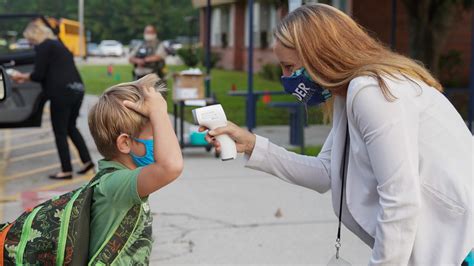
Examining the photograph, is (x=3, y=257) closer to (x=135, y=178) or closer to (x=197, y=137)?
(x=135, y=178)

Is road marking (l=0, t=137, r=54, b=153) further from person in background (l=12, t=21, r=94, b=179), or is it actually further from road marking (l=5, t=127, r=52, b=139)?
person in background (l=12, t=21, r=94, b=179)

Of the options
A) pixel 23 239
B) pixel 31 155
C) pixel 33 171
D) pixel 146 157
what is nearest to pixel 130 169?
pixel 146 157

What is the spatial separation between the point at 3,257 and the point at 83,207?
0.32 m

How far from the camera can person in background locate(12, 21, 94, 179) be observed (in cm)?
801

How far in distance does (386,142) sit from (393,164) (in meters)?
0.07

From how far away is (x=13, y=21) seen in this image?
1093cm

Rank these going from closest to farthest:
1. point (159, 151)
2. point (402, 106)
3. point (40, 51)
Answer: point (402, 106)
point (159, 151)
point (40, 51)

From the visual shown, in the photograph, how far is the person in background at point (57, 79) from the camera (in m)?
8.01

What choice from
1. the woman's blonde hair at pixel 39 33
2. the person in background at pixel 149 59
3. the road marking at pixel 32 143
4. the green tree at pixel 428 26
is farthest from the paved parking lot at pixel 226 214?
the green tree at pixel 428 26

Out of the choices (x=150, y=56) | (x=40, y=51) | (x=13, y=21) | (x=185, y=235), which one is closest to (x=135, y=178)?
(x=185, y=235)

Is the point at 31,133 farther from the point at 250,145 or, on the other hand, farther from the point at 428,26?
the point at 250,145

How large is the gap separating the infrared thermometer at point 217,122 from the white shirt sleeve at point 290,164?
0.57 feet

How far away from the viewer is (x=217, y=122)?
2682 mm

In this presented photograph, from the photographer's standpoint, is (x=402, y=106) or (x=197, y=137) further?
(x=197, y=137)
